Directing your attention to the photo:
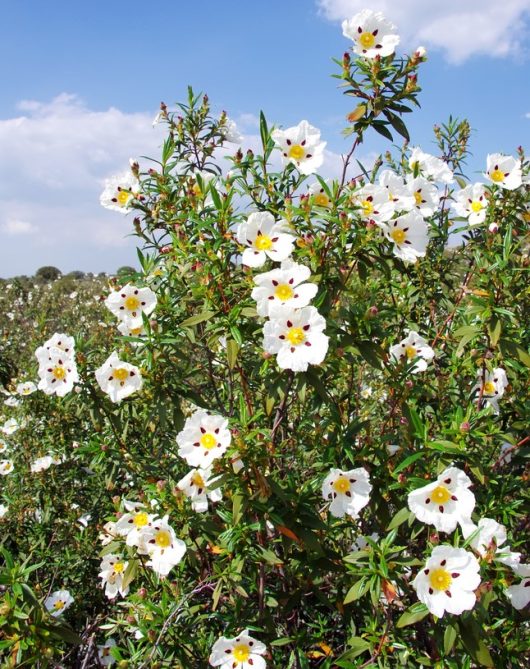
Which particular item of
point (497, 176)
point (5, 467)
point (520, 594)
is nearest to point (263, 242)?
point (497, 176)

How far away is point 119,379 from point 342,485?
3.28 feet

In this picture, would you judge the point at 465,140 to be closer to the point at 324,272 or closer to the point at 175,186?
the point at 175,186

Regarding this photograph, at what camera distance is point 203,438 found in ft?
6.97

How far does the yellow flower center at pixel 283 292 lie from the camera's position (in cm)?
202

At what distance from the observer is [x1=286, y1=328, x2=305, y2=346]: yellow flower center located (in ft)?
6.48

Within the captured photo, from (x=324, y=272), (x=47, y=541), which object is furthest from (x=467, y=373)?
(x=47, y=541)

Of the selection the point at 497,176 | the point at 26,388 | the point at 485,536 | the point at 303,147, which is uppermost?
the point at 497,176

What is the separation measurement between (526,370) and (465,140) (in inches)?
71.4

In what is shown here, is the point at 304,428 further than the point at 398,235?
Yes

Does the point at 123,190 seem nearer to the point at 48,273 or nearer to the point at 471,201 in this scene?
the point at 471,201

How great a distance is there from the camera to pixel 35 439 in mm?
4387

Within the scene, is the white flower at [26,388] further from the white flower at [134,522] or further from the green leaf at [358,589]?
the green leaf at [358,589]

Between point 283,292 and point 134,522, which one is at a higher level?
point 283,292

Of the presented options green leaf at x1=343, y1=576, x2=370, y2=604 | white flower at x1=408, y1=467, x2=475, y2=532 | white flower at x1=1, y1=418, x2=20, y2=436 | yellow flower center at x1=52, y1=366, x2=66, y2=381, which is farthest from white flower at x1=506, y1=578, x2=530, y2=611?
white flower at x1=1, y1=418, x2=20, y2=436
